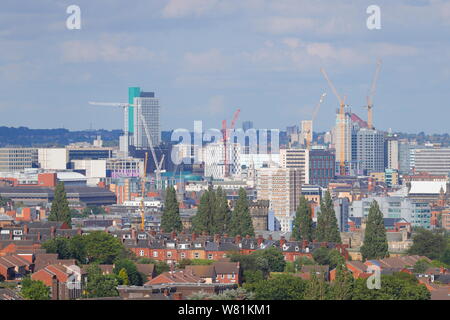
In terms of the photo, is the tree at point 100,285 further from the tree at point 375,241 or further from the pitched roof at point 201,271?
the tree at point 375,241

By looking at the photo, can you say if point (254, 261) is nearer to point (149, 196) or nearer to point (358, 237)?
point (358, 237)

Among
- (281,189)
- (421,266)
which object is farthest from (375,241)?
(281,189)

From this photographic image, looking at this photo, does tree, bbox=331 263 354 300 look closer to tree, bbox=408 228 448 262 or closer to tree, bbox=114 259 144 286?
tree, bbox=114 259 144 286

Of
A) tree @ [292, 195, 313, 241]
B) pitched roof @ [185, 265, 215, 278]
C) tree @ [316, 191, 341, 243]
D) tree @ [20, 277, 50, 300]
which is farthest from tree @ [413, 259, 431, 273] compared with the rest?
tree @ [20, 277, 50, 300]

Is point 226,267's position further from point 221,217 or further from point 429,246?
point 429,246

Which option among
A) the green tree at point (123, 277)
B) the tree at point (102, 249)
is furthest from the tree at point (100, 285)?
the tree at point (102, 249)
